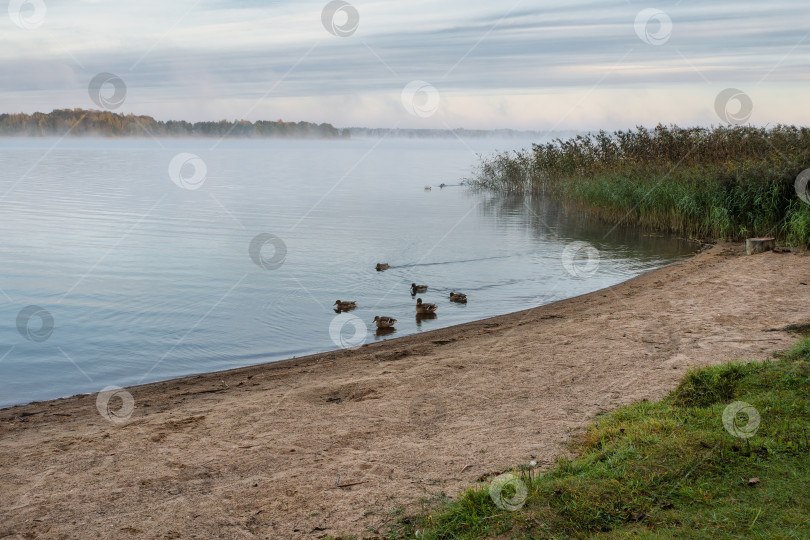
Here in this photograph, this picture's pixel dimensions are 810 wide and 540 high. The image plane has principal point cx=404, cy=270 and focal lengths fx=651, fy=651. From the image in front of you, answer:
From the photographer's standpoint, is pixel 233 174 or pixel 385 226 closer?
pixel 385 226

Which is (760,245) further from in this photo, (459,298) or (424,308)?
(424,308)

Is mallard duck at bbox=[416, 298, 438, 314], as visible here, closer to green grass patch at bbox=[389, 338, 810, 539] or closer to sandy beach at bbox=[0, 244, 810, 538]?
sandy beach at bbox=[0, 244, 810, 538]

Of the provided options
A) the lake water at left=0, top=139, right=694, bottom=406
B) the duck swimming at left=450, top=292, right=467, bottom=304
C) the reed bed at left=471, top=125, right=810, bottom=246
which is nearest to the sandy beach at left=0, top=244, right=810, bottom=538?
the lake water at left=0, top=139, right=694, bottom=406

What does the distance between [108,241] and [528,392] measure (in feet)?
73.3

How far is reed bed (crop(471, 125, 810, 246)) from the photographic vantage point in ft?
65.0

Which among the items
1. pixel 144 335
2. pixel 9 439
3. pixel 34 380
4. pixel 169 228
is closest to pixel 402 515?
pixel 9 439

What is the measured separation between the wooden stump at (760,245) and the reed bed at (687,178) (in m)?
0.56

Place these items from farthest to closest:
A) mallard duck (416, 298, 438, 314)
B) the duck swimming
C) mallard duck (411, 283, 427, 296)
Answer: mallard duck (411, 283, 427, 296) < the duck swimming < mallard duck (416, 298, 438, 314)

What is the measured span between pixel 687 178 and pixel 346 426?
66.9 ft

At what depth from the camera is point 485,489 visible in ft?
16.3

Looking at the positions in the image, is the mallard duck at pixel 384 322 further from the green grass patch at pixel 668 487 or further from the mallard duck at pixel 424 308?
the green grass patch at pixel 668 487

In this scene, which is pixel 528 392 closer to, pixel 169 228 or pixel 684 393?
pixel 684 393

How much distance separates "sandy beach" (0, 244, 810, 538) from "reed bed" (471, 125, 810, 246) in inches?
339

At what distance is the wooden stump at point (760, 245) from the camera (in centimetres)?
1833
